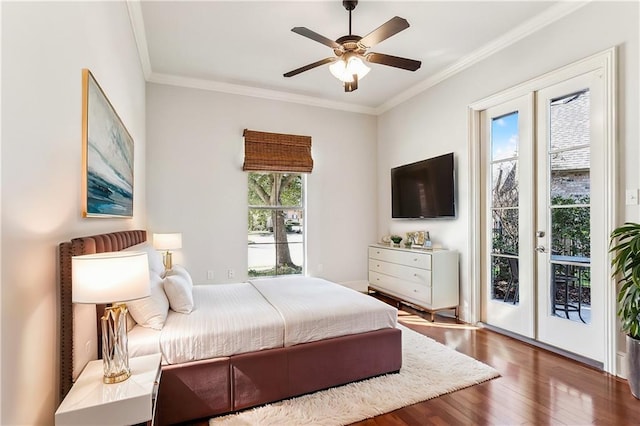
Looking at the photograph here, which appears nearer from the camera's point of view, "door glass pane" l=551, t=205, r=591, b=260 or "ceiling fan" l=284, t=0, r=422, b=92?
"ceiling fan" l=284, t=0, r=422, b=92

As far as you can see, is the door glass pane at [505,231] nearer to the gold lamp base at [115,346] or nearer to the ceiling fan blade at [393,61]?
the ceiling fan blade at [393,61]

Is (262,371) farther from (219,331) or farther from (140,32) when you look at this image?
(140,32)

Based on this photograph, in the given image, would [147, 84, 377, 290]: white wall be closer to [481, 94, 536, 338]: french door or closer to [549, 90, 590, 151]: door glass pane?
[481, 94, 536, 338]: french door

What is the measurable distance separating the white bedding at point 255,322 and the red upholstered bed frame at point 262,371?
6 centimetres

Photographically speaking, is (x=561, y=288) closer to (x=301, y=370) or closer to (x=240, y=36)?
(x=301, y=370)

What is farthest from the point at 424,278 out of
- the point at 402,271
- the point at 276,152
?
the point at 276,152

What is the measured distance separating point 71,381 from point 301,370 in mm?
1272

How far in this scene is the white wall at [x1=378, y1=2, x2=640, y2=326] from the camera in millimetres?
2474

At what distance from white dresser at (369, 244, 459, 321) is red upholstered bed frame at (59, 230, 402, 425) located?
4.79ft

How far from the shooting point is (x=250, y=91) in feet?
15.5

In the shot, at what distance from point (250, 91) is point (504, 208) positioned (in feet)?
11.8

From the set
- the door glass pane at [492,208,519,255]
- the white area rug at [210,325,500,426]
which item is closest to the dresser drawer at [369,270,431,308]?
the door glass pane at [492,208,519,255]

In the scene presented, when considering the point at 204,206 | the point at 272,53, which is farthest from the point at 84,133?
the point at 204,206

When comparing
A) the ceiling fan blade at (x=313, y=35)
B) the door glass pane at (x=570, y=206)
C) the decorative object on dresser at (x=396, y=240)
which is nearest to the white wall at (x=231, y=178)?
the decorative object on dresser at (x=396, y=240)
